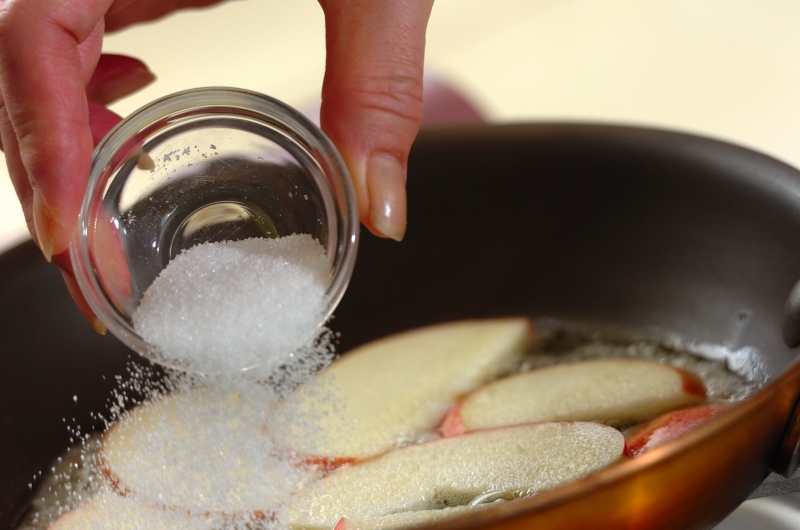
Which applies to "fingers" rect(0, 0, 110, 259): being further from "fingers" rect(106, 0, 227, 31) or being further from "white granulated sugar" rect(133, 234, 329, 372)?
"fingers" rect(106, 0, 227, 31)

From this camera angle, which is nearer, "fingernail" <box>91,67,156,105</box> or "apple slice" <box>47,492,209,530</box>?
"apple slice" <box>47,492,209,530</box>

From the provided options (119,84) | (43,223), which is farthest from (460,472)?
(119,84)

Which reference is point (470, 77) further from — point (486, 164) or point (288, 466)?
point (288, 466)

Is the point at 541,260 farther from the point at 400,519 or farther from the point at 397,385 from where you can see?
the point at 400,519

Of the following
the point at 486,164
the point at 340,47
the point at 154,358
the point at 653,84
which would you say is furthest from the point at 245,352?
the point at 653,84

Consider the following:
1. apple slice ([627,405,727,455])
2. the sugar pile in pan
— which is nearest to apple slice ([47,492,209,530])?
the sugar pile in pan
